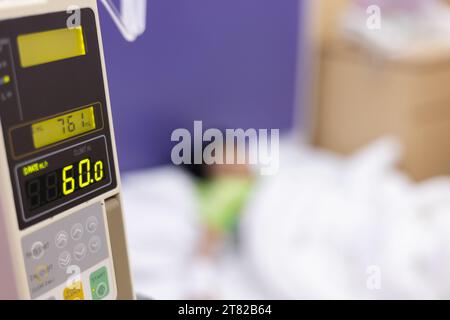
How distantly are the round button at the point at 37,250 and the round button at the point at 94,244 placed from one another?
4 centimetres

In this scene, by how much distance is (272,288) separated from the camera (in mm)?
1043

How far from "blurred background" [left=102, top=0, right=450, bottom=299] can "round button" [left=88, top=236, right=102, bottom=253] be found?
264 mm

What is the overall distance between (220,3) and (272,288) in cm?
104

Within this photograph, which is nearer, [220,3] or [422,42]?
[220,3]

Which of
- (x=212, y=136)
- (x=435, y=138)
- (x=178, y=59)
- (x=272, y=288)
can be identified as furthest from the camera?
(x=435, y=138)

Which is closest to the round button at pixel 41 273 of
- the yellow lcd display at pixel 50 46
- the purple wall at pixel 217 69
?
the yellow lcd display at pixel 50 46

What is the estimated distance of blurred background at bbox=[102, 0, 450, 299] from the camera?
42.5 inches

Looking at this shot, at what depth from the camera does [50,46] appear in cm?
29

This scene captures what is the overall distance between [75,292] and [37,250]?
0.05 metres

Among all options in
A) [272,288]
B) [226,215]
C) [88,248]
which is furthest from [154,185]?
[88,248]

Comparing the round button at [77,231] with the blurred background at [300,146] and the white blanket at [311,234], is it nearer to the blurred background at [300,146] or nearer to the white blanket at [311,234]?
the blurred background at [300,146]

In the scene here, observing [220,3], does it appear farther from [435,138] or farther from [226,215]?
[435,138]

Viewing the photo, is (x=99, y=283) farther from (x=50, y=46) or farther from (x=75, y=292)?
(x=50, y=46)

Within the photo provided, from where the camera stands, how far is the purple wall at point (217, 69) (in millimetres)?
1646
